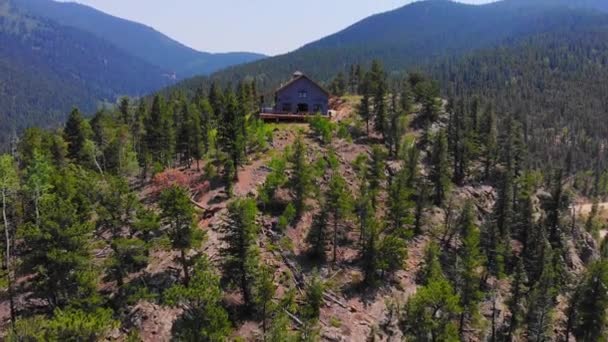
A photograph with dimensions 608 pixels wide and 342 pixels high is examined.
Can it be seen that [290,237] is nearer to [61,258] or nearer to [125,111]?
[61,258]

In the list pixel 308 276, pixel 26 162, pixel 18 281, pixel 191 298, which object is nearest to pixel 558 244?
pixel 308 276

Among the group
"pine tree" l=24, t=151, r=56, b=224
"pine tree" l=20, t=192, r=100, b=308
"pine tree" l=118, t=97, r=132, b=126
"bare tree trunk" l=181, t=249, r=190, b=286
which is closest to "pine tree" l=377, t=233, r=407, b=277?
"bare tree trunk" l=181, t=249, r=190, b=286

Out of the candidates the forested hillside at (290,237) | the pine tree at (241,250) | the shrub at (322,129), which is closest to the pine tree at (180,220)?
the forested hillside at (290,237)

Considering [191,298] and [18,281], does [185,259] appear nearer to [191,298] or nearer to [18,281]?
[191,298]

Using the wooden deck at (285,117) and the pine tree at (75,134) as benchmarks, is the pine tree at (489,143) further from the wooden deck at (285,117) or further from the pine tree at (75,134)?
the pine tree at (75,134)

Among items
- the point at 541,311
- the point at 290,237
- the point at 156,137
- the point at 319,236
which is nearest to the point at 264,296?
the point at 290,237

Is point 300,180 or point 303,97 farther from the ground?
point 303,97
